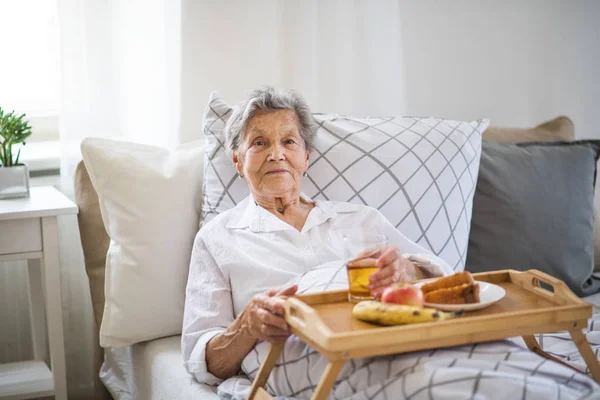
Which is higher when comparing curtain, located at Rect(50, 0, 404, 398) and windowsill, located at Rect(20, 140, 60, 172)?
curtain, located at Rect(50, 0, 404, 398)

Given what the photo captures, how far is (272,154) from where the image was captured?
1.86 meters

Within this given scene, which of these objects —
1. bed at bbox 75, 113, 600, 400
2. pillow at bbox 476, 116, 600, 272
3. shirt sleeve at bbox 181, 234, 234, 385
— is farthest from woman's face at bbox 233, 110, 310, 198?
pillow at bbox 476, 116, 600, 272

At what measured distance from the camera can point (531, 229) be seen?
2.20m

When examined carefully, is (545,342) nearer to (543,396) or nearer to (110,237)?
(543,396)

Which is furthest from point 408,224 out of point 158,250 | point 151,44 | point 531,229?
point 151,44

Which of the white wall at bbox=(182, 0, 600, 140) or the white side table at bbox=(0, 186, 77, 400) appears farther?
the white wall at bbox=(182, 0, 600, 140)

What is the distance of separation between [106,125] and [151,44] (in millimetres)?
294

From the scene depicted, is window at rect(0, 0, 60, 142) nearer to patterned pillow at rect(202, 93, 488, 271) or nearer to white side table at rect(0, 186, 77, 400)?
white side table at rect(0, 186, 77, 400)

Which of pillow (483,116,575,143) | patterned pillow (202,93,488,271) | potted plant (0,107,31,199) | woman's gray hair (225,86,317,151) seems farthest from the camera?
Result: pillow (483,116,575,143)

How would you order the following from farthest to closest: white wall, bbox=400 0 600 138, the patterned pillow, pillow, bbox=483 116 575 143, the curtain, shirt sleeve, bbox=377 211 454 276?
white wall, bbox=400 0 600 138
pillow, bbox=483 116 575 143
the curtain
the patterned pillow
shirt sleeve, bbox=377 211 454 276

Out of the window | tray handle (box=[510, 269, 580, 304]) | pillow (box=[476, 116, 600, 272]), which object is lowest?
tray handle (box=[510, 269, 580, 304])

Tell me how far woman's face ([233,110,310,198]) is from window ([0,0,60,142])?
863 mm

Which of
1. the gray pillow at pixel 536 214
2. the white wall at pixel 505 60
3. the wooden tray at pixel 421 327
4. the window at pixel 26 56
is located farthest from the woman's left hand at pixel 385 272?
the white wall at pixel 505 60

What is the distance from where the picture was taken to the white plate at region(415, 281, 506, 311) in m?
1.32
